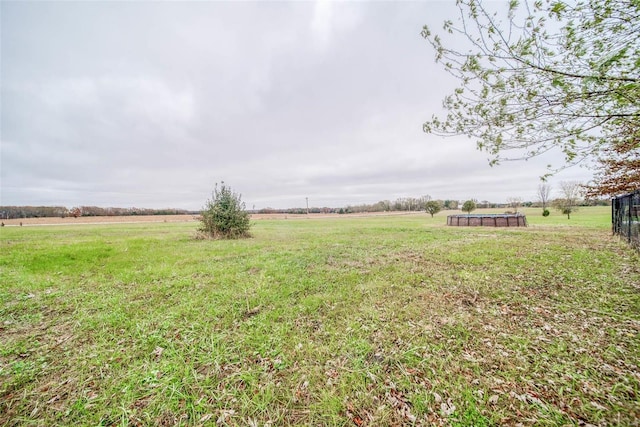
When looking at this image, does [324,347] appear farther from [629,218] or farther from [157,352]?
[629,218]

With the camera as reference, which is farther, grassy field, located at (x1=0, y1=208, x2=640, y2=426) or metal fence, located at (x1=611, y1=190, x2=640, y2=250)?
metal fence, located at (x1=611, y1=190, x2=640, y2=250)

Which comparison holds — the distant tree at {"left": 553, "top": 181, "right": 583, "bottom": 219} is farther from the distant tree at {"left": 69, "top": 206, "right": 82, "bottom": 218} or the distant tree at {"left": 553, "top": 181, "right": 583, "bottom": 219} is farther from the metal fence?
the distant tree at {"left": 69, "top": 206, "right": 82, "bottom": 218}

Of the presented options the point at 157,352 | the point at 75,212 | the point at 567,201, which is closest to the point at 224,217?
the point at 157,352

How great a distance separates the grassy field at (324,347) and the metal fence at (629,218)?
3.23 metres

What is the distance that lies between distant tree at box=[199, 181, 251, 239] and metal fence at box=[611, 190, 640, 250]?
1787 cm

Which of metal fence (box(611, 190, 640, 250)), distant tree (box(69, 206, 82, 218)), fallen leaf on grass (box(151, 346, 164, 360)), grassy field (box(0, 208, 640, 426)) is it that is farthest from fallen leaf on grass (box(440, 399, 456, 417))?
distant tree (box(69, 206, 82, 218))

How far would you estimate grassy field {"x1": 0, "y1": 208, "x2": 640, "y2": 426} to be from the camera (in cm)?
247

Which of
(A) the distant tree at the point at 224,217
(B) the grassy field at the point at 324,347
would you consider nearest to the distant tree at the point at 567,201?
(B) the grassy field at the point at 324,347

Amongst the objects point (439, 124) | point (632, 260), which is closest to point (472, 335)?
point (439, 124)

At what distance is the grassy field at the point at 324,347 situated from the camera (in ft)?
8.10

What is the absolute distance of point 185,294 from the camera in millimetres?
5215

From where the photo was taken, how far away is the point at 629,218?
9234mm

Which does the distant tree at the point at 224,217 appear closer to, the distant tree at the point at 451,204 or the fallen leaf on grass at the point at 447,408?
the fallen leaf on grass at the point at 447,408

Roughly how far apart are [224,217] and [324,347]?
13161mm
